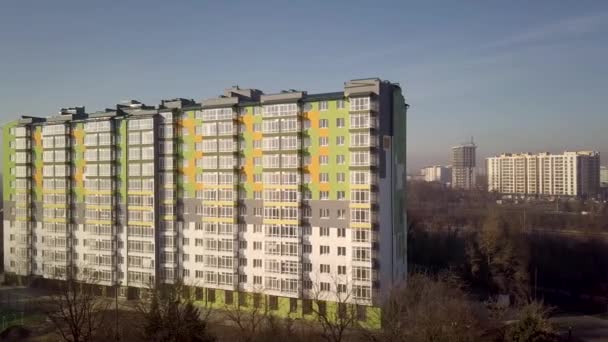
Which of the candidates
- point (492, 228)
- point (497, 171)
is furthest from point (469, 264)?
point (497, 171)

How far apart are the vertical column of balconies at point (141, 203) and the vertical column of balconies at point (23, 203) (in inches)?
447

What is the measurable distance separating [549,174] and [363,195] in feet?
293

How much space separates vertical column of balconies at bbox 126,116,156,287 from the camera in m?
35.9

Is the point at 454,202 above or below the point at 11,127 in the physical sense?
below

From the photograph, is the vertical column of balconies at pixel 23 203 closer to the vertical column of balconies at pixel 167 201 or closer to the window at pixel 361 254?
the vertical column of balconies at pixel 167 201

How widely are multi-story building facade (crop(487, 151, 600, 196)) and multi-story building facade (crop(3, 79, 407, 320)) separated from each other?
81451 mm

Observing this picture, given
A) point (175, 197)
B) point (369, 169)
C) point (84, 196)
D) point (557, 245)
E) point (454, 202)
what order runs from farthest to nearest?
point (454, 202) < point (557, 245) < point (84, 196) < point (175, 197) < point (369, 169)

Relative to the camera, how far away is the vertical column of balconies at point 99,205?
123 feet

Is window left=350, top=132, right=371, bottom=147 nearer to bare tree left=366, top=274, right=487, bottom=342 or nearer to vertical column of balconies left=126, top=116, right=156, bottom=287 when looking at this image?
bare tree left=366, top=274, right=487, bottom=342

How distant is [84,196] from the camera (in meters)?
39.2

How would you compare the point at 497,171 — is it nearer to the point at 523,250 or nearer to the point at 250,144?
the point at 523,250

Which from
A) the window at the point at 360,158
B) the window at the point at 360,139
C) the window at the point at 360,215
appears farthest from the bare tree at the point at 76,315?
the window at the point at 360,139

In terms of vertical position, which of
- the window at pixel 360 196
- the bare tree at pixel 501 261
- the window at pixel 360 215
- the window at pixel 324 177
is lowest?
the bare tree at pixel 501 261

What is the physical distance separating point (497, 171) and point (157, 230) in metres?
98.2
